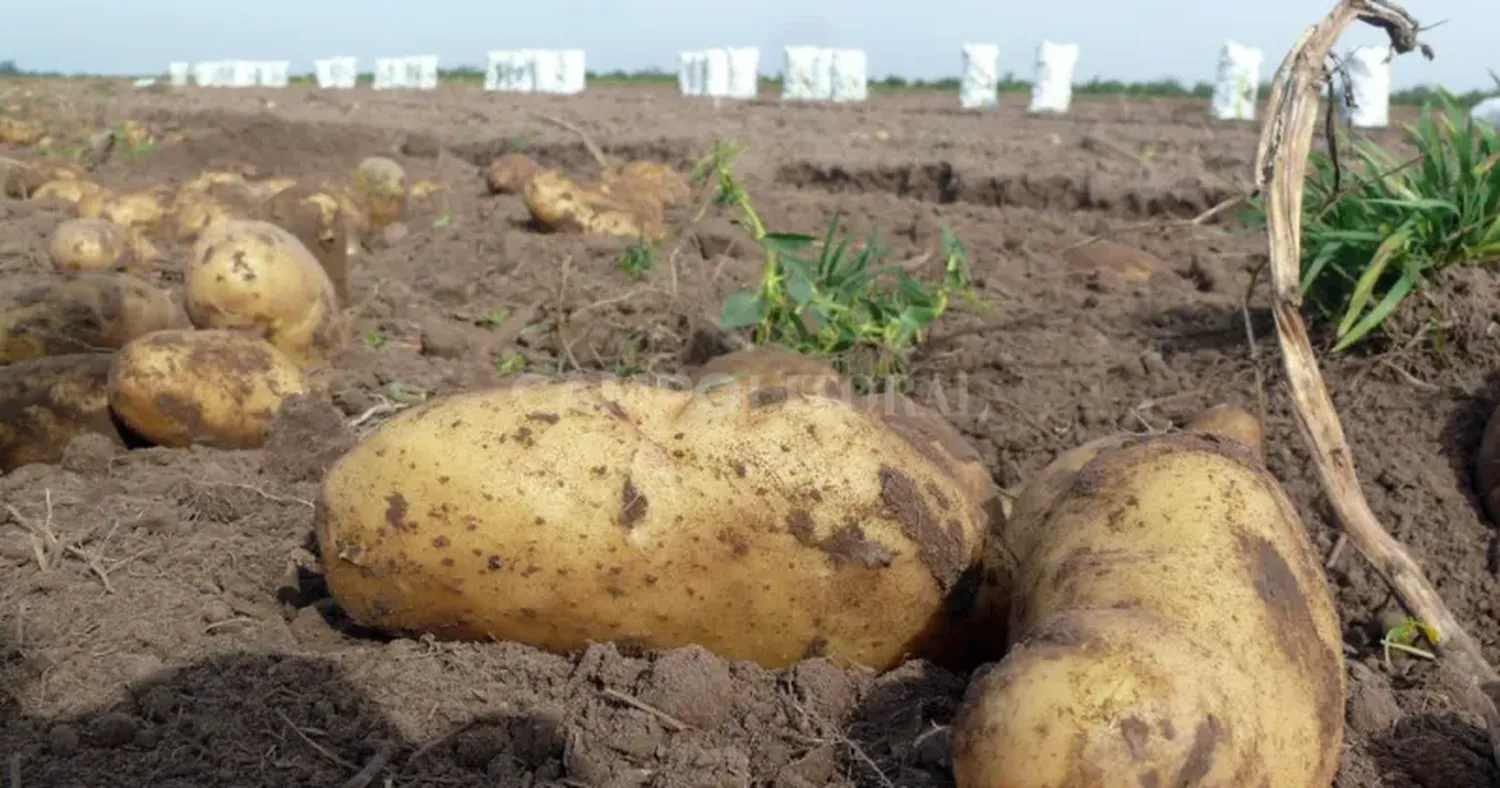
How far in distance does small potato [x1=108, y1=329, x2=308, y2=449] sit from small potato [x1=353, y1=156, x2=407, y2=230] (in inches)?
115

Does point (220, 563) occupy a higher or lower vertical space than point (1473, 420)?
lower

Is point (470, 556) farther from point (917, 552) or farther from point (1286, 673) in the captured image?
point (1286, 673)

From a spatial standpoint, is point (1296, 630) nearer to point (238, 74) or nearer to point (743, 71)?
point (743, 71)

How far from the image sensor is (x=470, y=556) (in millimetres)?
1931

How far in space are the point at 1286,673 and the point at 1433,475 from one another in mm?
1360

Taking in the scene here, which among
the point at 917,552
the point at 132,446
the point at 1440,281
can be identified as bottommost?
the point at 132,446

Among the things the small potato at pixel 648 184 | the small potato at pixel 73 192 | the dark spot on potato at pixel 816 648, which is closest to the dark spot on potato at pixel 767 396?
the dark spot on potato at pixel 816 648

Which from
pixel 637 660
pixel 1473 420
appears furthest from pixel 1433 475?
pixel 637 660

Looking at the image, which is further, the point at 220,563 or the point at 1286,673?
the point at 220,563

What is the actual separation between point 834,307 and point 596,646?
65.2 inches

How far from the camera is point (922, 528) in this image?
1.98 meters

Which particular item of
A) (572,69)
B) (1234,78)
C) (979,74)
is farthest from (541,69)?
(1234,78)

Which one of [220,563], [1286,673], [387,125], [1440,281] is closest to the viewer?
[1286,673]

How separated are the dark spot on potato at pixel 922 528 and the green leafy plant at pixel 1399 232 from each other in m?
1.35
